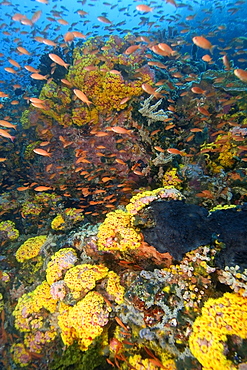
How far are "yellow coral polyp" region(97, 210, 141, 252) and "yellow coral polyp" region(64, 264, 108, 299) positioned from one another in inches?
16.4

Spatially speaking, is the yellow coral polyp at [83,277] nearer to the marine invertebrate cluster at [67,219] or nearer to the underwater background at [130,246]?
the underwater background at [130,246]

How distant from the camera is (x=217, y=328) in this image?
241 centimetres

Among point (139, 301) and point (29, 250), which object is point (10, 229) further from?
point (139, 301)

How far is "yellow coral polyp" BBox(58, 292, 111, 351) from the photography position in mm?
3096

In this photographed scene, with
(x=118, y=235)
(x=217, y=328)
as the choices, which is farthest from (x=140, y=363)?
(x=118, y=235)

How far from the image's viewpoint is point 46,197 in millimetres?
6668

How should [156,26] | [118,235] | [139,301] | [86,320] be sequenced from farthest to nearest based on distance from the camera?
[156,26] < [118,235] < [86,320] < [139,301]

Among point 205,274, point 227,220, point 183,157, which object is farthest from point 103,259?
point 183,157

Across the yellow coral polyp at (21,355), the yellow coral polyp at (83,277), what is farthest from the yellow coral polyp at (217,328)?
the yellow coral polyp at (21,355)

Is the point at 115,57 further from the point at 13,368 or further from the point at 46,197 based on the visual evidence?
the point at 13,368

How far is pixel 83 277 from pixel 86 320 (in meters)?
0.64

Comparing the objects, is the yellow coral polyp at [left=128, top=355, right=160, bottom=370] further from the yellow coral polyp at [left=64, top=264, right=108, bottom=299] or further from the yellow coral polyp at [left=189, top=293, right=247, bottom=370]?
the yellow coral polyp at [left=64, top=264, right=108, bottom=299]

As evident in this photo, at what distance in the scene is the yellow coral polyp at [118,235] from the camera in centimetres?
340

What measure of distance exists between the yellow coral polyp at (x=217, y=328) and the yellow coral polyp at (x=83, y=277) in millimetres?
1701
